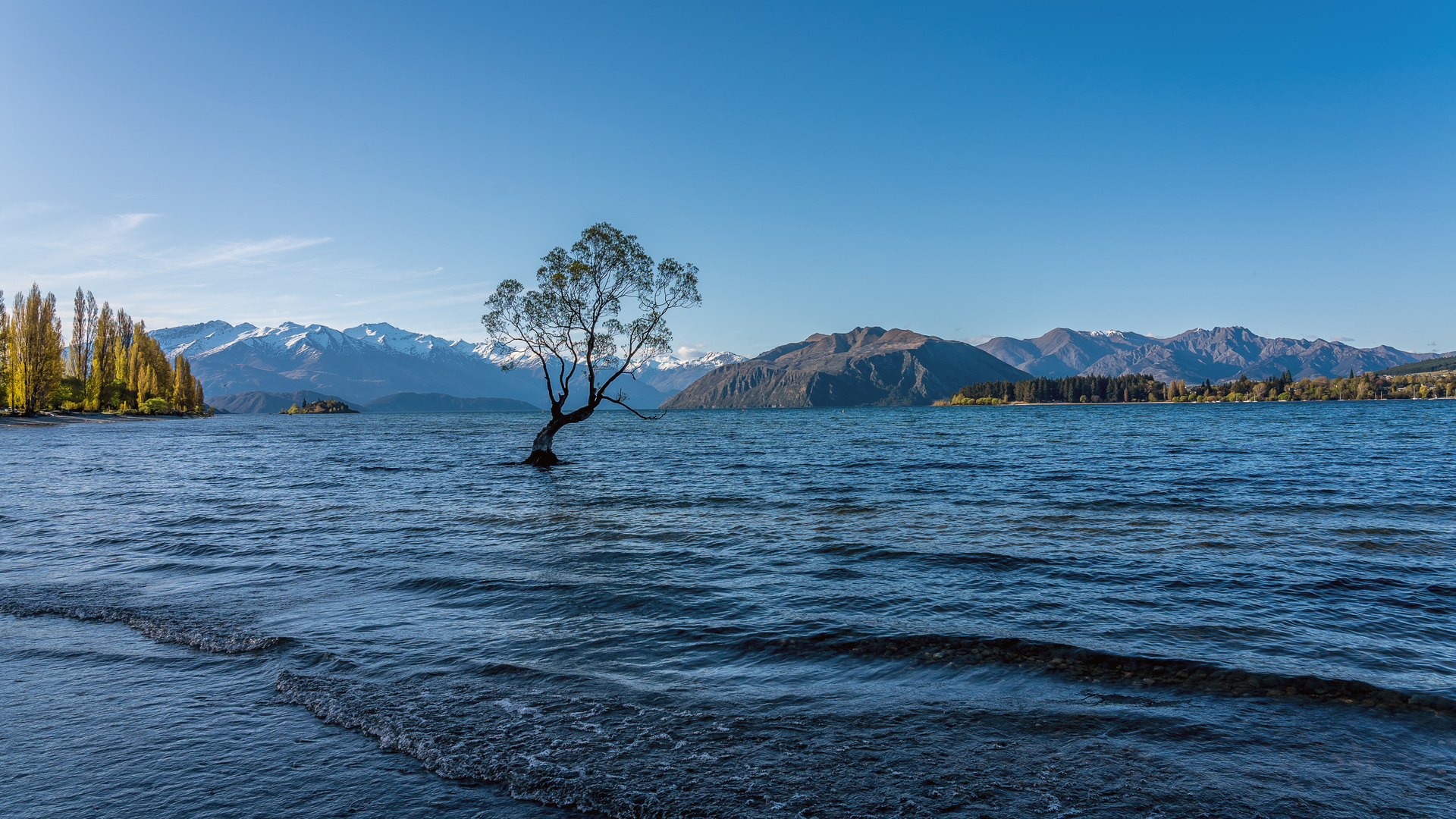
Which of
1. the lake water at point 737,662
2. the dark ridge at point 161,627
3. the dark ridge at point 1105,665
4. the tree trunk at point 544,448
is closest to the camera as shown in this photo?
A: the lake water at point 737,662

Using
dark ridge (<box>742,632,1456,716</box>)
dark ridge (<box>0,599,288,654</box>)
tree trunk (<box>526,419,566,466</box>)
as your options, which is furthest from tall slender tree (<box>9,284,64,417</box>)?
dark ridge (<box>742,632,1456,716</box>)

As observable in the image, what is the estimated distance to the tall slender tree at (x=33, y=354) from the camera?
115750mm

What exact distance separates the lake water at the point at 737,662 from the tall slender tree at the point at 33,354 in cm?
13198

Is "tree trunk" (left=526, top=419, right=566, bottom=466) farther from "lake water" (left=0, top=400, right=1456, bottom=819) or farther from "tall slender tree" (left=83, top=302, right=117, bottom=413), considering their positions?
"tall slender tree" (left=83, top=302, right=117, bottom=413)

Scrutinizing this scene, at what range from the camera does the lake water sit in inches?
268

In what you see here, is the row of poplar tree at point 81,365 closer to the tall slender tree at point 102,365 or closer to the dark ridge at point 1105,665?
the tall slender tree at point 102,365

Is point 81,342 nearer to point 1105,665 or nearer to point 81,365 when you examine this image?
point 81,365

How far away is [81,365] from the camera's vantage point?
162 metres

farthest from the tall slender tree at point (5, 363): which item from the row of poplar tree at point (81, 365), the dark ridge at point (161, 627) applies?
the dark ridge at point (161, 627)

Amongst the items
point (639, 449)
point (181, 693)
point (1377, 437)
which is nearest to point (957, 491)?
point (181, 693)

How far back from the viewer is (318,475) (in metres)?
44.7

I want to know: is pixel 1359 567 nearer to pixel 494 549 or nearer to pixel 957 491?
pixel 957 491

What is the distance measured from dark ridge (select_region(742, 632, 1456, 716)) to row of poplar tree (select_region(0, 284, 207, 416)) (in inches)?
6216

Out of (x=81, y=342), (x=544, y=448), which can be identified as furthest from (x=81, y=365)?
(x=544, y=448)
